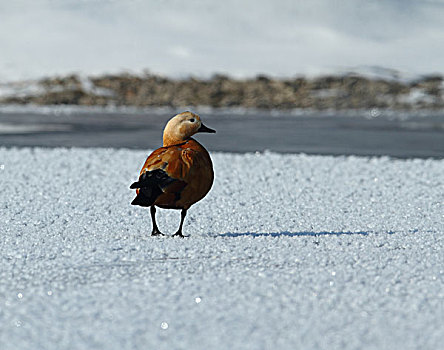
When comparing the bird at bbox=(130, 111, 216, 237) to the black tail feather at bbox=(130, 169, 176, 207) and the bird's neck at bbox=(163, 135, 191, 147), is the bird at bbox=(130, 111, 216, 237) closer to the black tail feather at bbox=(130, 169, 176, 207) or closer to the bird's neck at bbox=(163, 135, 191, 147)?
the black tail feather at bbox=(130, 169, 176, 207)

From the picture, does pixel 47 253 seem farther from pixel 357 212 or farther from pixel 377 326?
pixel 357 212

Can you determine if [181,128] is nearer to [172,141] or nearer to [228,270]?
[172,141]

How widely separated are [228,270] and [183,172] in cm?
93

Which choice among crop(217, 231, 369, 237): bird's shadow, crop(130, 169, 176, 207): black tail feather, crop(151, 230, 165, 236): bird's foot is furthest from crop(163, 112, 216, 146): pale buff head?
crop(217, 231, 369, 237): bird's shadow

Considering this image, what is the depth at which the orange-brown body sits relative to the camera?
470cm

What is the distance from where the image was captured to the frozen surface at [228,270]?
315cm

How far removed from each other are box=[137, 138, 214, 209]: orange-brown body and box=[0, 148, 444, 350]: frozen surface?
350 mm

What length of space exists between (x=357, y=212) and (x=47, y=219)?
3116mm

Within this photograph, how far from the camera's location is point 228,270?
4.12m

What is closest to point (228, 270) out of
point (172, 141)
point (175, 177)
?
point (175, 177)

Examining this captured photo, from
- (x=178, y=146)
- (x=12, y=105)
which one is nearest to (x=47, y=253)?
(x=178, y=146)

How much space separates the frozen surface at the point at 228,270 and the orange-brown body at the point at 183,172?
35 centimetres

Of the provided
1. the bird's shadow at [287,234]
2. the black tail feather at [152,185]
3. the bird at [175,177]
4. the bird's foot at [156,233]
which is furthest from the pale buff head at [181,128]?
the bird's shadow at [287,234]

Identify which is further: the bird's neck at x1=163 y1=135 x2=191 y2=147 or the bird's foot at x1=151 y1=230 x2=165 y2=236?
the bird's foot at x1=151 y1=230 x2=165 y2=236
